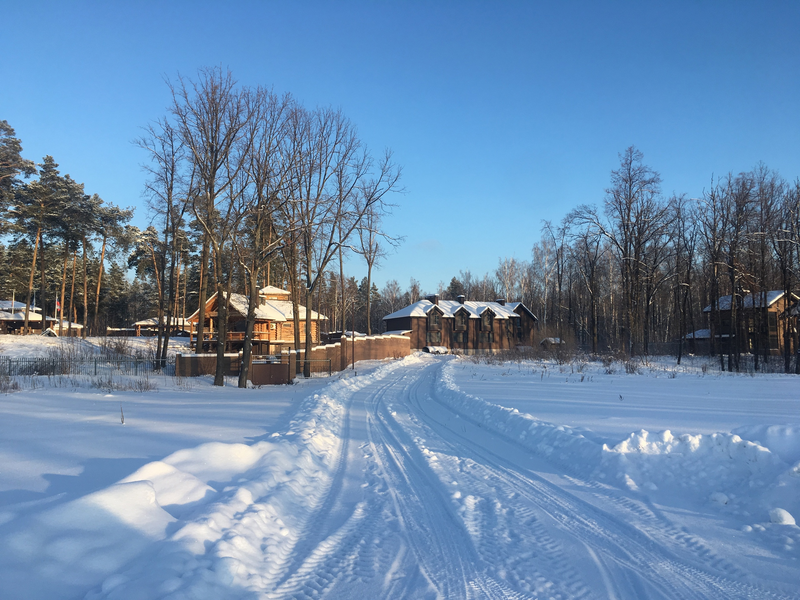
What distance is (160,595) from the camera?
130 inches

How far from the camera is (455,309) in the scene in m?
69.6

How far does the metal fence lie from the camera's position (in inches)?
880

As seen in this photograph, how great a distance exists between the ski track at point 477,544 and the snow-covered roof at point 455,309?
59511 millimetres

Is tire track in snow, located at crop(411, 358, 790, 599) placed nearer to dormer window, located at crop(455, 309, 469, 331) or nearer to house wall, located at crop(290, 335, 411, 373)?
house wall, located at crop(290, 335, 411, 373)

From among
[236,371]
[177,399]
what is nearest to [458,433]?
[177,399]

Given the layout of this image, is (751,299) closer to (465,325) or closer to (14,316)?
(465,325)

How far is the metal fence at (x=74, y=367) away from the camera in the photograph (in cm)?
2236

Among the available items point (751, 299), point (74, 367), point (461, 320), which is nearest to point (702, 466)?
point (74, 367)

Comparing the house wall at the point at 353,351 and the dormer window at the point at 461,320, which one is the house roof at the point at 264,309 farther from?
the dormer window at the point at 461,320

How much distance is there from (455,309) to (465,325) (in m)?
2.77

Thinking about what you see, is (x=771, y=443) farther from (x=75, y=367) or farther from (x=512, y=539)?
(x=75, y=367)

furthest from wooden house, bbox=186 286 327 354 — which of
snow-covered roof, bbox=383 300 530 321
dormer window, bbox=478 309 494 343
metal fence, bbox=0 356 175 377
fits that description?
dormer window, bbox=478 309 494 343

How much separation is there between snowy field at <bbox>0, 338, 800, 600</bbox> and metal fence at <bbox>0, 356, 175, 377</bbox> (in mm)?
14027

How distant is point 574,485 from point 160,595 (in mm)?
5191
